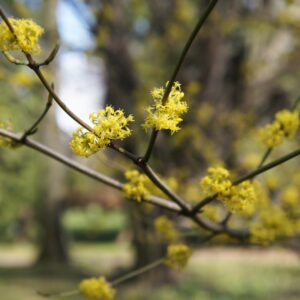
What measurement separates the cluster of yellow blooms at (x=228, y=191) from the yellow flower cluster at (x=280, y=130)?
1.48ft

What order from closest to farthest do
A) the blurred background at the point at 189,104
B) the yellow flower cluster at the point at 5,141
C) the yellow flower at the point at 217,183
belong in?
the yellow flower at the point at 217,183
the yellow flower cluster at the point at 5,141
the blurred background at the point at 189,104

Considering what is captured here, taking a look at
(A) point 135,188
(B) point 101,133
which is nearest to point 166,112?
(B) point 101,133

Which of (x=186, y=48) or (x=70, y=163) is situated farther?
(x=70, y=163)

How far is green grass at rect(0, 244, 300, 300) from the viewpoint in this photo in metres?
9.28

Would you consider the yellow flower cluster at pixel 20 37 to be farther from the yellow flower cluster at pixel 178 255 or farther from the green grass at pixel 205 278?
the green grass at pixel 205 278

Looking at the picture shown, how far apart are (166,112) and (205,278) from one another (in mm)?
10525

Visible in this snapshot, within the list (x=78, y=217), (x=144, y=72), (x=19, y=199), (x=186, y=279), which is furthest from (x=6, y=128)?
(x=78, y=217)

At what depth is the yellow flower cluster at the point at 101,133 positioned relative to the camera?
59.0 inches

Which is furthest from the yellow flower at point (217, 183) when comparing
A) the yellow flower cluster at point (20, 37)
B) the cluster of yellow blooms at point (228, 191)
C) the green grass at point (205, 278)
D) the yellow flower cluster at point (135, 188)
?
the green grass at point (205, 278)

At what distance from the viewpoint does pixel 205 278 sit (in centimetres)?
1150

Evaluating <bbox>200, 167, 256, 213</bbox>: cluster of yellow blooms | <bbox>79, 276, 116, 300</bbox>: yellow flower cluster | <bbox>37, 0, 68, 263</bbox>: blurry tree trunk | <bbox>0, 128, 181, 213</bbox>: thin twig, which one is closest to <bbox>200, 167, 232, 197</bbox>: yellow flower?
<bbox>200, 167, 256, 213</bbox>: cluster of yellow blooms

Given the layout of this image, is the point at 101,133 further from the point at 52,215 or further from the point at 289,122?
the point at 52,215

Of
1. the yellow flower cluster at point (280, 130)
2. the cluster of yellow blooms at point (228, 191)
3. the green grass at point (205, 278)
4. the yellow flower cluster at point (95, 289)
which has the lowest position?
the yellow flower cluster at point (95, 289)

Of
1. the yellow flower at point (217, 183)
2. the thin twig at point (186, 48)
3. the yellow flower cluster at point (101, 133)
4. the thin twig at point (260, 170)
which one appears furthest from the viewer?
the yellow flower at point (217, 183)
